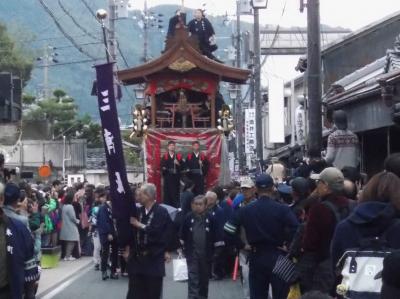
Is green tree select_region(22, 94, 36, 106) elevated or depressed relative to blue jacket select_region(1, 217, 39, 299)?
elevated

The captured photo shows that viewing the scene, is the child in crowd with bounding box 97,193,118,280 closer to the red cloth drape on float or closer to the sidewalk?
the sidewalk

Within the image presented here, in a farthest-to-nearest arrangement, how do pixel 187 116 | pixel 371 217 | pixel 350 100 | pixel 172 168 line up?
pixel 187 116 < pixel 172 168 < pixel 350 100 < pixel 371 217

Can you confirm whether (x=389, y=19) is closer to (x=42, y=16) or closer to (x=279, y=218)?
(x=279, y=218)

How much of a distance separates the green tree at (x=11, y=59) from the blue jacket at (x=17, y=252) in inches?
2012

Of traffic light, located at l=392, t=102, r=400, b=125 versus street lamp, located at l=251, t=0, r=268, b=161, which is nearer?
traffic light, located at l=392, t=102, r=400, b=125

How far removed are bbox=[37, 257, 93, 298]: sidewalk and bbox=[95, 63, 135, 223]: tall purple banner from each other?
696cm

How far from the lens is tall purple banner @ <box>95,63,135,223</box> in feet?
31.8

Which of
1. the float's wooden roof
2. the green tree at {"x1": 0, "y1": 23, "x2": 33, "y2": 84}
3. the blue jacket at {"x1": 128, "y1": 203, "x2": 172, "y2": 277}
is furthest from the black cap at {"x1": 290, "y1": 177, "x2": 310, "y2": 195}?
the green tree at {"x1": 0, "y1": 23, "x2": 33, "y2": 84}

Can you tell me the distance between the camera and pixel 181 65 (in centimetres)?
2203

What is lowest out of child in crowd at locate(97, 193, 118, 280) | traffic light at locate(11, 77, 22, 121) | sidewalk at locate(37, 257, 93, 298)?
sidewalk at locate(37, 257, 93, 298)

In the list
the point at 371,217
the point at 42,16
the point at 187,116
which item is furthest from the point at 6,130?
the point at 42,16

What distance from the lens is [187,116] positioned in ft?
76.1

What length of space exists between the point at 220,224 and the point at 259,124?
1583cm

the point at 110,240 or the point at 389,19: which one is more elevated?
the point at 389,19
